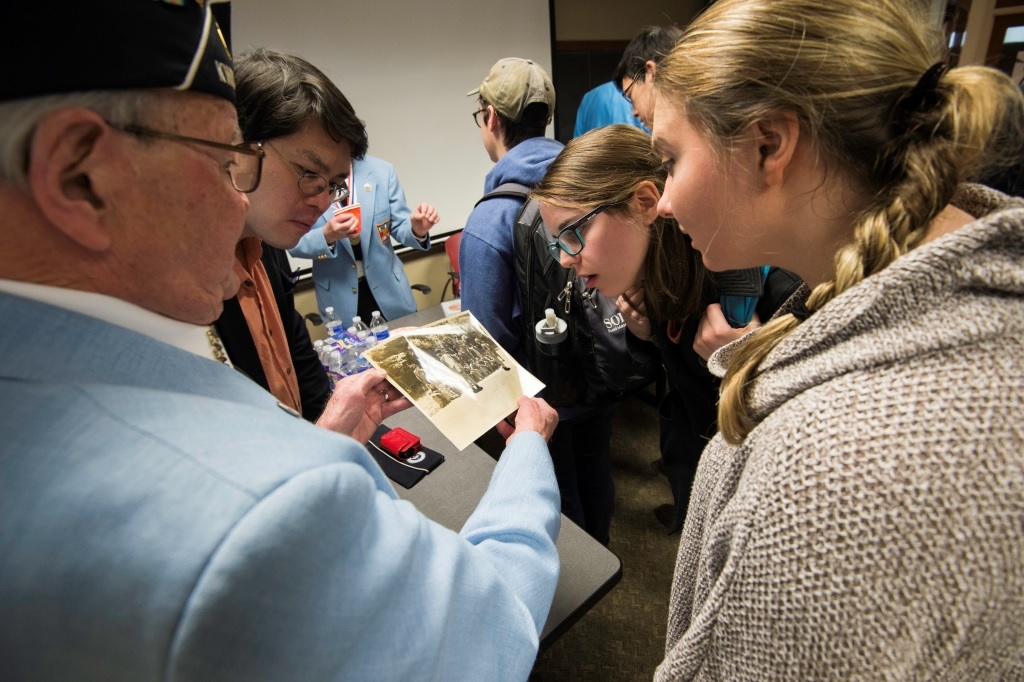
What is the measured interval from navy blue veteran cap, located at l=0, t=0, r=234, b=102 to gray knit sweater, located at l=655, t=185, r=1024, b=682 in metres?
0.76

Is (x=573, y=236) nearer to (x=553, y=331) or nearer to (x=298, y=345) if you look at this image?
(x=553, y=331)

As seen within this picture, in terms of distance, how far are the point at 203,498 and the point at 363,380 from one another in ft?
2.70

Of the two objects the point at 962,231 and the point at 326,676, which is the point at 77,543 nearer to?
the point at 326,676

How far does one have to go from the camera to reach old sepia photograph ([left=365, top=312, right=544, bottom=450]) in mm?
1190

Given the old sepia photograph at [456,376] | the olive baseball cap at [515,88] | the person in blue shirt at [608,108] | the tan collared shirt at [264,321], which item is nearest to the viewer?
the old sepia photograph at [456,376]

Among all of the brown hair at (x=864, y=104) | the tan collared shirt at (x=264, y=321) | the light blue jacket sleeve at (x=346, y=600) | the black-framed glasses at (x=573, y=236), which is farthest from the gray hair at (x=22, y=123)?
the black-framed glasses at (x=573, y=236)

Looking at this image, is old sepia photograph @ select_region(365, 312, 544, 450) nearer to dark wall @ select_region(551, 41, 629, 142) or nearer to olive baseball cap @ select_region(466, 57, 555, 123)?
olive baseball cap @ select_region(466, 57, 555, 123)

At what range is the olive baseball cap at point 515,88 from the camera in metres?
1.83

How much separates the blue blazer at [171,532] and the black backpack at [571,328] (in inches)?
40.8

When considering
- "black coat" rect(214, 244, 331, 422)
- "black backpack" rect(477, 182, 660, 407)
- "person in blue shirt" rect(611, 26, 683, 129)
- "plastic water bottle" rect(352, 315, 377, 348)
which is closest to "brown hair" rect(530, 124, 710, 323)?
"black backpack" rect(477, 182, 660, 407)

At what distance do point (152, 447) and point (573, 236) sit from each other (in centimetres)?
109

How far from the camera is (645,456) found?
2.83 meters

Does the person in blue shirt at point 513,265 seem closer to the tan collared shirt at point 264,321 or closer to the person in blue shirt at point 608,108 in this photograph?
the tan collared shirt at point 264,321

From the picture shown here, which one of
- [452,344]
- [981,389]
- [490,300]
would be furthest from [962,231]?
[490,300]
